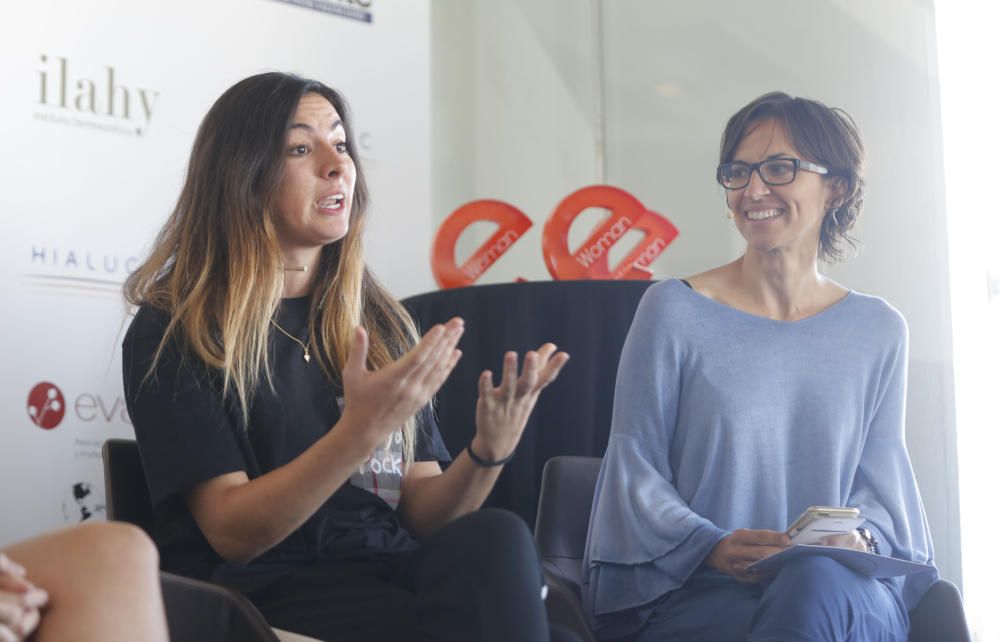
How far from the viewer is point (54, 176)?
3844 millimetres

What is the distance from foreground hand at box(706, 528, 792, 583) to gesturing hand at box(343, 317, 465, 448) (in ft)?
2.05

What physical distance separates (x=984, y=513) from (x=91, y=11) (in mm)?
3042

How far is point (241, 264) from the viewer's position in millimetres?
2033

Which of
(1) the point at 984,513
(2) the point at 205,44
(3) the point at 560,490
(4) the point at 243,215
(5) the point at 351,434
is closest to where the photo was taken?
(5) the point at 351,434

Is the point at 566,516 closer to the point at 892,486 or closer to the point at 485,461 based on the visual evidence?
the point at 485,461

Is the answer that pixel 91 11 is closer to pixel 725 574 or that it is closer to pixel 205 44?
pixel 205 44

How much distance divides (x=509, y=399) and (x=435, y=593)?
1.06 ft

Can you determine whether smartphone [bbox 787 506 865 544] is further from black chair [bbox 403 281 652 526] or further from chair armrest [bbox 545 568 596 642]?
black chair [bbox 403 281 652 526]

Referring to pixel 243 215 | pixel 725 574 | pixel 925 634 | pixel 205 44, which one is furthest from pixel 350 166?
pixel 205 44

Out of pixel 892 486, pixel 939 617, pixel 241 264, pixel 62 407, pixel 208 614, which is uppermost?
pixel 241 264

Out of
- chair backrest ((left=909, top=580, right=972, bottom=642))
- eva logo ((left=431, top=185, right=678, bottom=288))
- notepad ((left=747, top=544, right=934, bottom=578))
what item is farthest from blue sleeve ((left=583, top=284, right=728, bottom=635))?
eva logo ((left=431, top=185, right=678, bottom=288))

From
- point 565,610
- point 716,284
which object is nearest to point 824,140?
point 716,284

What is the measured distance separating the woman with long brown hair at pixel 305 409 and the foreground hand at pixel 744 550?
1.29ft

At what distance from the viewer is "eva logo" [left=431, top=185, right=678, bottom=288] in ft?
12.3
